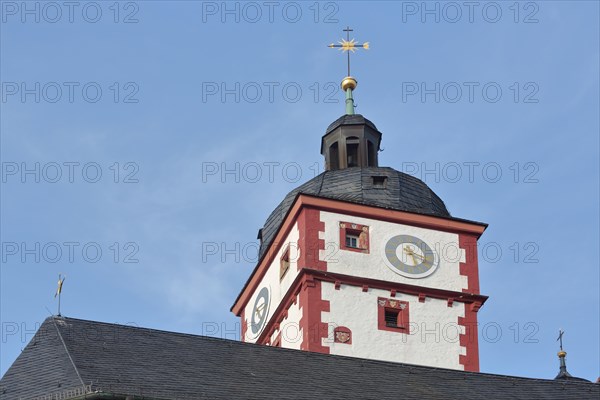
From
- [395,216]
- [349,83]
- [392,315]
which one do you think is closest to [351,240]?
[395,216]

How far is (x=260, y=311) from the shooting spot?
4378 centimetres

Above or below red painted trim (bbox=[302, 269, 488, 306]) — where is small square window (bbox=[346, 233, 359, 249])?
above

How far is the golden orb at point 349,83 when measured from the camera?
49.1 m

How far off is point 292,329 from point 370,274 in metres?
2.20

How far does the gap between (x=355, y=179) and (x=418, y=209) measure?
1.77 metres

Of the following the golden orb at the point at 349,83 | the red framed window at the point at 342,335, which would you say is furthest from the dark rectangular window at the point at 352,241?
the golden orb at the point at 349,83

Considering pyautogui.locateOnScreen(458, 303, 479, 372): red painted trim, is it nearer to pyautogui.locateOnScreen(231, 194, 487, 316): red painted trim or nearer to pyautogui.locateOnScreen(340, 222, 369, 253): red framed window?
pyautogui.locateOnScreen(231, 194, 487, 316): red painted trim

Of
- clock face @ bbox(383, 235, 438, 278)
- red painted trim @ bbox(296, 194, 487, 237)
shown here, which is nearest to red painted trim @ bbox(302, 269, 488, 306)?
clock face @ bbox(383, 235, 438, 278)

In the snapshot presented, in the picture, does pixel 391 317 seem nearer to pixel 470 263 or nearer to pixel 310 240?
pixel 310 240

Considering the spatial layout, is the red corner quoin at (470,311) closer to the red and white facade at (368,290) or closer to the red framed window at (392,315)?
the red and white facade at (368,290)

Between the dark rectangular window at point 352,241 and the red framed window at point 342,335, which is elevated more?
the dark rectangular window at point 352,241

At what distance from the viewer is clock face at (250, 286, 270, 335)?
43.3 meters

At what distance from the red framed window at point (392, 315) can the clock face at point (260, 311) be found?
3.68m

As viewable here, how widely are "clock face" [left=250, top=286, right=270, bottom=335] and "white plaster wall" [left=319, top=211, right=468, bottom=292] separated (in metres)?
2.87
